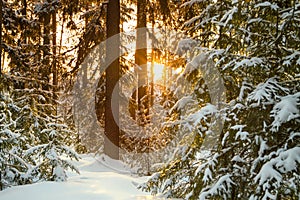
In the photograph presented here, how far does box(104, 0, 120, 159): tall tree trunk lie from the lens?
959cm

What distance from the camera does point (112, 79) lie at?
32.0 ft

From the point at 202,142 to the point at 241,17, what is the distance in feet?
4.94

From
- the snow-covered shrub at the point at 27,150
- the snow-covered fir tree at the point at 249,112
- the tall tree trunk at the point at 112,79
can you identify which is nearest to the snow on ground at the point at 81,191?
the snow-covered shrub at the point at 27,150

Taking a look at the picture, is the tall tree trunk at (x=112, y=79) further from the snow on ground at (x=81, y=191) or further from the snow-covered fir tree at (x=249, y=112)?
the snow-covered fir tree at (x=249, y=112)

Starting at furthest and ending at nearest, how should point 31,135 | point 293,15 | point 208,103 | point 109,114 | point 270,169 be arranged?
1. point 109,114
2. point 31,135
3. point 208,103
4. point 293,15
5. point 270,169

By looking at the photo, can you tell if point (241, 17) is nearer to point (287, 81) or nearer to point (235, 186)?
point (287, 81)

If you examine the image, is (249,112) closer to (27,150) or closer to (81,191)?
(81,191)

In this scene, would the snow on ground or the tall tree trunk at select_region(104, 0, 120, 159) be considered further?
the tall tree trunk at select_region(104, 0, 120, 159)

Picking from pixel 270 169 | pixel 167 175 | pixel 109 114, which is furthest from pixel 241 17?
pixel 109 114

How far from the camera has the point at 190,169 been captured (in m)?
4.42

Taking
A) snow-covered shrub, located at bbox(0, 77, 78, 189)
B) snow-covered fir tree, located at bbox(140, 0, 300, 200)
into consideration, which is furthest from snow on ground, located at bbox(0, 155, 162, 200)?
snow-covered fir tree, located at bbox(140, 0, 300, 200)

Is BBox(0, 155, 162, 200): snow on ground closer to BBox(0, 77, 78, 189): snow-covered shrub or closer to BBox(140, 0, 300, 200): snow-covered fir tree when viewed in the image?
BBox(0, 77, 78, 189): snow-covered shrub

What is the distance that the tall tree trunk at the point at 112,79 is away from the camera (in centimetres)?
959

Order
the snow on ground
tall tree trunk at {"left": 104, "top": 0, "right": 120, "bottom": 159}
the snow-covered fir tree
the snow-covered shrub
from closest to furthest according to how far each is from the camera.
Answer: the snow-covered fir tree → the snow on ground → the snow-covered shrub → tall tree trunk at {"left": 104, "top": 0, "right": 120, "bottom": 159}
